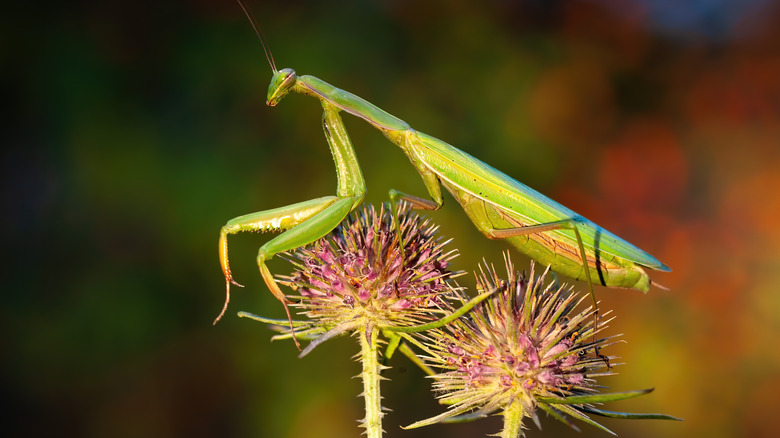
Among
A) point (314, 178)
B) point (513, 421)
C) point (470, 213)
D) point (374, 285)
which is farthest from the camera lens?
point (314, 178)

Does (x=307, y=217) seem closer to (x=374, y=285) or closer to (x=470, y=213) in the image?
(x=374, y=285)

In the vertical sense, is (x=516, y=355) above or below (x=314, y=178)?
below

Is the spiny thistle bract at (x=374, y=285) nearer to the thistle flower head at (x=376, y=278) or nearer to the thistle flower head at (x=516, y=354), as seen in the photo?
the thistle flower head at (x=376, y=278)

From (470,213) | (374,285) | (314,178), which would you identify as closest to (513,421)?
(374,285)

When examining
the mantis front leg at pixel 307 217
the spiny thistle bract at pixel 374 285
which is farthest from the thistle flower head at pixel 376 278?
the mantis front leg at pixel 307 217

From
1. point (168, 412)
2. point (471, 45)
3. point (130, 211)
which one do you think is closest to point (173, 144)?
point (130, 211)

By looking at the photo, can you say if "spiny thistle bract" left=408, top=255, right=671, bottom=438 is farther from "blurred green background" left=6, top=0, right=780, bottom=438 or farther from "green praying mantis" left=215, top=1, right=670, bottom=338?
"blurred green background" left=6, top=0, right=780, bottom=438
